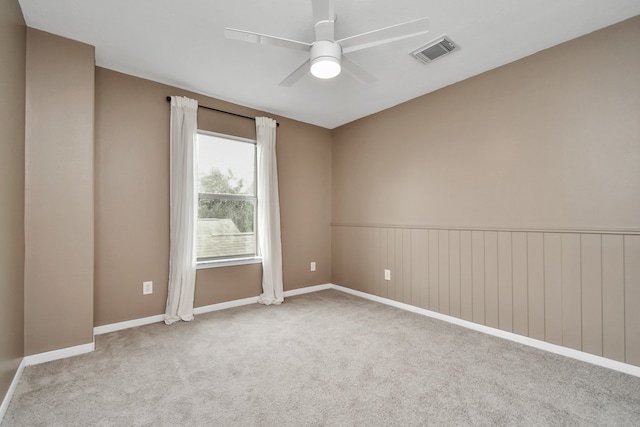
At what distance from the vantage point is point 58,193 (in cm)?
223

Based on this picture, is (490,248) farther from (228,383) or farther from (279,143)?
(279,143)

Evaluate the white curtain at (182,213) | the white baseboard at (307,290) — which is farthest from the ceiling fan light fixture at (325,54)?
the white baseboard at (307,290)

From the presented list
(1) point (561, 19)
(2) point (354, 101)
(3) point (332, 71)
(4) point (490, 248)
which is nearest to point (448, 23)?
(1) point (561, 19)

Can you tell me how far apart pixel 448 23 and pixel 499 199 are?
153 centimetres

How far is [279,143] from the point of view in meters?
3.96

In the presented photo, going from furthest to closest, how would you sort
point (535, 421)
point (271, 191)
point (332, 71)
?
point (271, 191)
point (332, 71)
point (535, 421)

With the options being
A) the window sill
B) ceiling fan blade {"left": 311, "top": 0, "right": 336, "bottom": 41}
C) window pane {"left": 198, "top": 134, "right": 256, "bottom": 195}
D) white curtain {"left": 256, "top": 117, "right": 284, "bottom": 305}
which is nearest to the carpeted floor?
the window sill

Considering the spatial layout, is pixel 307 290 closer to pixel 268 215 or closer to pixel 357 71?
pixel 268 215

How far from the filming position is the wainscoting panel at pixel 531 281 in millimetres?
2066

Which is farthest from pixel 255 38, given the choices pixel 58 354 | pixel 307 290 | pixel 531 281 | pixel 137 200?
pixel 307 290

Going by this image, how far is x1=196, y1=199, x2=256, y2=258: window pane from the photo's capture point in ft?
11.0

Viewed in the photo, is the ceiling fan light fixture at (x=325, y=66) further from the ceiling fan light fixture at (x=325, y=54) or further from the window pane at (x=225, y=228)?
the window pane at (x=225, y=228)

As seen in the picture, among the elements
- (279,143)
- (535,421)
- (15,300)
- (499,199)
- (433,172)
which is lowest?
(535,421)

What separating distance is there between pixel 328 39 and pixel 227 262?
249 centimetres
